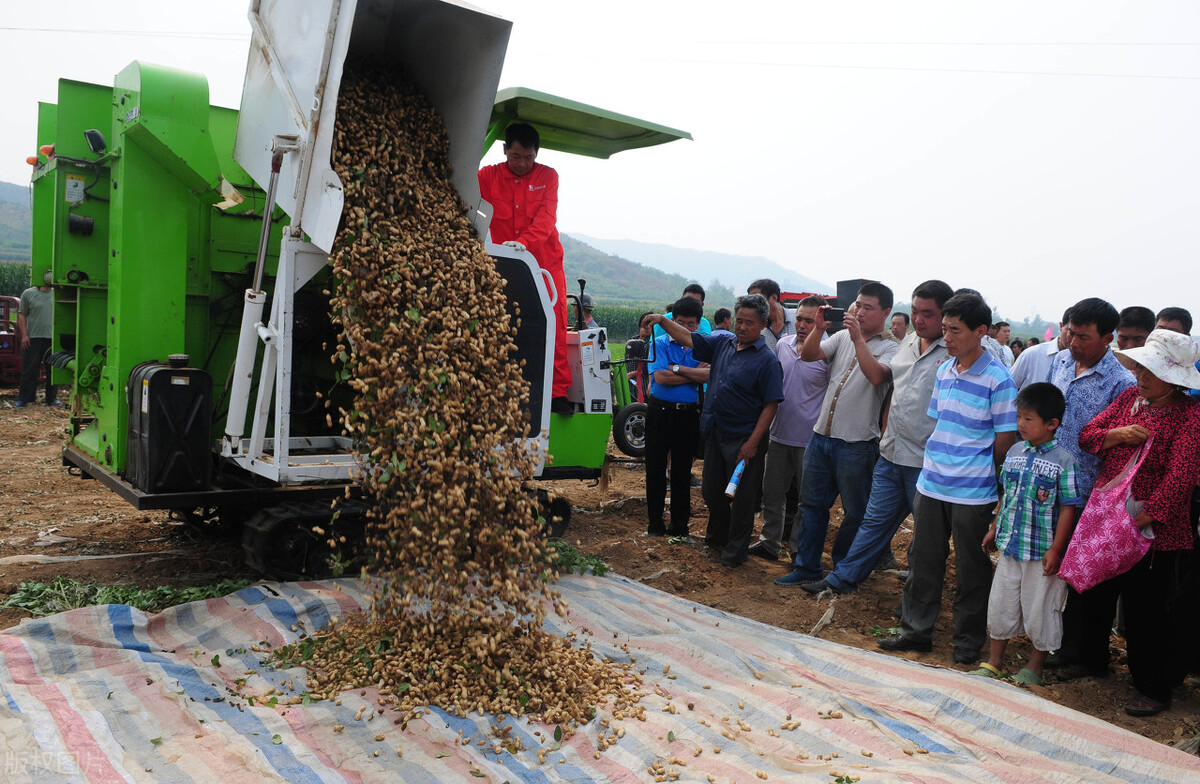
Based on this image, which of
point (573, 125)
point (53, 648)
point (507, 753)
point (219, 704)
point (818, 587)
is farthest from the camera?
point (573, 125)

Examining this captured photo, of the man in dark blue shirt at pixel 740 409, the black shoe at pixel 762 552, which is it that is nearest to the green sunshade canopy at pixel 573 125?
the man in dark blue shirt at pixel 740 409

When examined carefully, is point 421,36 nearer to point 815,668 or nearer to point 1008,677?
point 815,668

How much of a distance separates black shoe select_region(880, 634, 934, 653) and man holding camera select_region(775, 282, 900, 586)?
1.01 m

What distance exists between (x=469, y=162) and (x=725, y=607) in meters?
2.98

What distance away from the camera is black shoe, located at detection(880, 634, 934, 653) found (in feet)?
14.1

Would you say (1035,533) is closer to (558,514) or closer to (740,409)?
(740,409)

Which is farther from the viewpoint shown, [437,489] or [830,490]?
[830,490]

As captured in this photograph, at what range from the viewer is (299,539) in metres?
4.38

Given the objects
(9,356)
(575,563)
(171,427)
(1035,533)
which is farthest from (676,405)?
(9,356)

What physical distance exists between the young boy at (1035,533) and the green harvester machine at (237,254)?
227 cm

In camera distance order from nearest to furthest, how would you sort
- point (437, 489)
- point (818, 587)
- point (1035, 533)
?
point (437, 489)
point (1035, 533)
point (818, 587)

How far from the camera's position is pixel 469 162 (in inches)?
178

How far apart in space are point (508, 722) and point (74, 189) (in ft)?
12.5

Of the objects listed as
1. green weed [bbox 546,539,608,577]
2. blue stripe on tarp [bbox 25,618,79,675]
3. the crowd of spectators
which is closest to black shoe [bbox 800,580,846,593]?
the crowd of spectators
